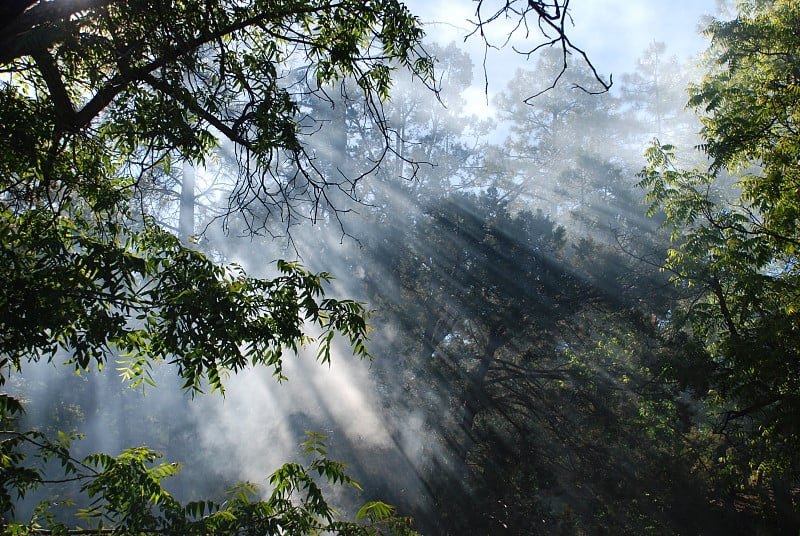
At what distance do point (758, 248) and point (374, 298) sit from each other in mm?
9473

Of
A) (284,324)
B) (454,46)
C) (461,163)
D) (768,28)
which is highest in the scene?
(454,46)

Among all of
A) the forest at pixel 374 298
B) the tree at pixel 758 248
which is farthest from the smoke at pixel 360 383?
the tree at pixel 758 248

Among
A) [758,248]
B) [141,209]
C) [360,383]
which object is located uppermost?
[360,383]

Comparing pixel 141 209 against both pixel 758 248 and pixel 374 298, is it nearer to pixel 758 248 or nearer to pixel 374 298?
pixel 758 248

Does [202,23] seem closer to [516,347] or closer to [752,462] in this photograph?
[752,462]

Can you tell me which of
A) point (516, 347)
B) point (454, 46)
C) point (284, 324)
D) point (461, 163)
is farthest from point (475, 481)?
point (454, 46)

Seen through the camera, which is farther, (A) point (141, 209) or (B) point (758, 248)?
(B) point (758, 248)

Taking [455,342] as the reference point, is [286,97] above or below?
below

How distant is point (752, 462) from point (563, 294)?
5.96m

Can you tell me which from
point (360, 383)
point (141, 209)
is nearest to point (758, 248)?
point (141, 209)

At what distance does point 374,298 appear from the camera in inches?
551

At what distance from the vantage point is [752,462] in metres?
6.77

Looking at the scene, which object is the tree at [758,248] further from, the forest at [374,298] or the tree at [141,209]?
the tree at [141,209]

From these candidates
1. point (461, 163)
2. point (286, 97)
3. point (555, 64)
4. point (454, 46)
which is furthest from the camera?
point (555, 64)
